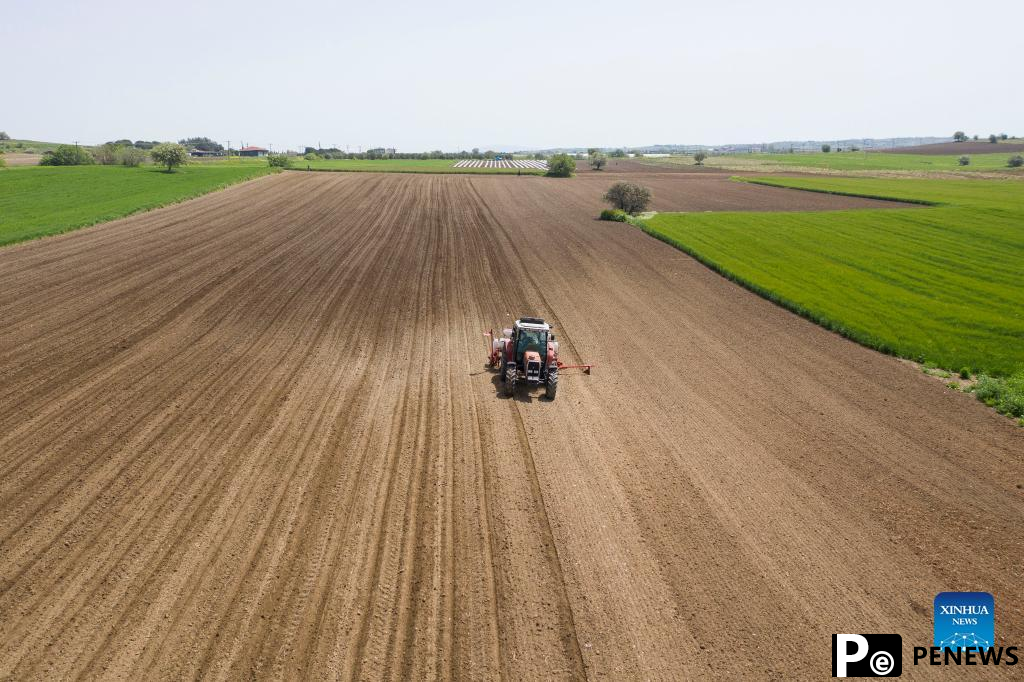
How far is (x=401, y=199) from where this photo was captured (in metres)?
60.2

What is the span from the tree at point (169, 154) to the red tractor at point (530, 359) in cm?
8323

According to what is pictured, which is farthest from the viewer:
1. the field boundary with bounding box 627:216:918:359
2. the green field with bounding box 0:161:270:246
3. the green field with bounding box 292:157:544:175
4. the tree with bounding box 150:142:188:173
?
the green field with bounding box 292:157:544:175

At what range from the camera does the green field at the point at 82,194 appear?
39312 mm

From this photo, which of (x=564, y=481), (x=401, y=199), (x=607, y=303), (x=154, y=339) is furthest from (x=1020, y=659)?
(x=401, y=199)

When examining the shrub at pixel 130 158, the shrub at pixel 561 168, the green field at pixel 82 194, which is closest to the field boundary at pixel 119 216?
the green field at pixel 82 194

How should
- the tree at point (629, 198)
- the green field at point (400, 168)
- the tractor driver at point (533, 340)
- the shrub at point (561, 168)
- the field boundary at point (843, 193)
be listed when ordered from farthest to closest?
the green field at point (400, 168)
the shrub at point (561, 168)
the field boundary at point (843, 193)
the tree at point (629, 198)
the tractor driver at point (533, 340)

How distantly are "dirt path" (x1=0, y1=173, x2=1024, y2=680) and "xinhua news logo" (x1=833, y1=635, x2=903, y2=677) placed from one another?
0.24m

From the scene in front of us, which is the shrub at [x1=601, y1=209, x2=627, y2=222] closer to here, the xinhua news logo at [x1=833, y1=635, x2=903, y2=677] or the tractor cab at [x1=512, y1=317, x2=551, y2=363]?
the tractor cab at [x1=512, y1=317, x2=551, y2=363]

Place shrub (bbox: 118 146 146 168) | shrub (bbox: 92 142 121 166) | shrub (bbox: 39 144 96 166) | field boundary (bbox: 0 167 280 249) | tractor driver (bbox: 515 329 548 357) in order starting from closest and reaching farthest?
tractor driver (bbox: 515 329 548 357), field boundary (bbox: 0 167 280 249), shrub (bbox: 39 144 96 166), shrub (bbox: 118 146 146 168), shrub (bbox: 92 142 121 166)

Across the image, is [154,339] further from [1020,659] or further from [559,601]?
[1020,659]

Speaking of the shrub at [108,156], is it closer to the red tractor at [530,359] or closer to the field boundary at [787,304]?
the field boundary at [787,304]

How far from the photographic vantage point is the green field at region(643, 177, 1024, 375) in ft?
73.3

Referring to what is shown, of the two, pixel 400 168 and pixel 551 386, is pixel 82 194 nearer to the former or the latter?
pixel 551 386

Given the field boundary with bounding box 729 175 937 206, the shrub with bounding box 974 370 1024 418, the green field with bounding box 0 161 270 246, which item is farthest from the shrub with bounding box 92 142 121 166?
the shrub with bounding box 974 370 1024 418
